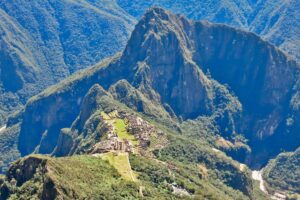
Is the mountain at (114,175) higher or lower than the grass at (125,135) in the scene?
higher

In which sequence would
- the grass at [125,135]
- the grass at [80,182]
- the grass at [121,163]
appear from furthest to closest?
the grass at [125,135] → the grass at [121,163] → the grass at [80,182]

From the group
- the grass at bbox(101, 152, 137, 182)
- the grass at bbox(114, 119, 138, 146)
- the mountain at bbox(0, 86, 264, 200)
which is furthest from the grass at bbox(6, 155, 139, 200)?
→ the grass at bbox(114, 119, 138, 146)

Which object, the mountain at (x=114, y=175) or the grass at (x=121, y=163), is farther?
the grass at (x=121, y=163)

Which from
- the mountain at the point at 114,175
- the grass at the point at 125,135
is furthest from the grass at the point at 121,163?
the grass at the point at 125,135

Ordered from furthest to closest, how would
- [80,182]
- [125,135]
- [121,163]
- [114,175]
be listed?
[125,135] → [121,163] → [114,175] → [80,182]

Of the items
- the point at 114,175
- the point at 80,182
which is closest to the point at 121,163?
the point at 114,175

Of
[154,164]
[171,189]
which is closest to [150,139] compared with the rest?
[154,164]

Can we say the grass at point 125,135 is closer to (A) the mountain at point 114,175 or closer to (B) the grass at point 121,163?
(A) the mountain at point 114,175

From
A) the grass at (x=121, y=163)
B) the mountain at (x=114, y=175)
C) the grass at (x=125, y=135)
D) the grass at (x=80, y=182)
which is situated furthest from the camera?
the grass at (x=125, y=135)

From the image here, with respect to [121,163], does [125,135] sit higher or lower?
lower

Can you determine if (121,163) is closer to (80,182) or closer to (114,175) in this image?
(114,175)
